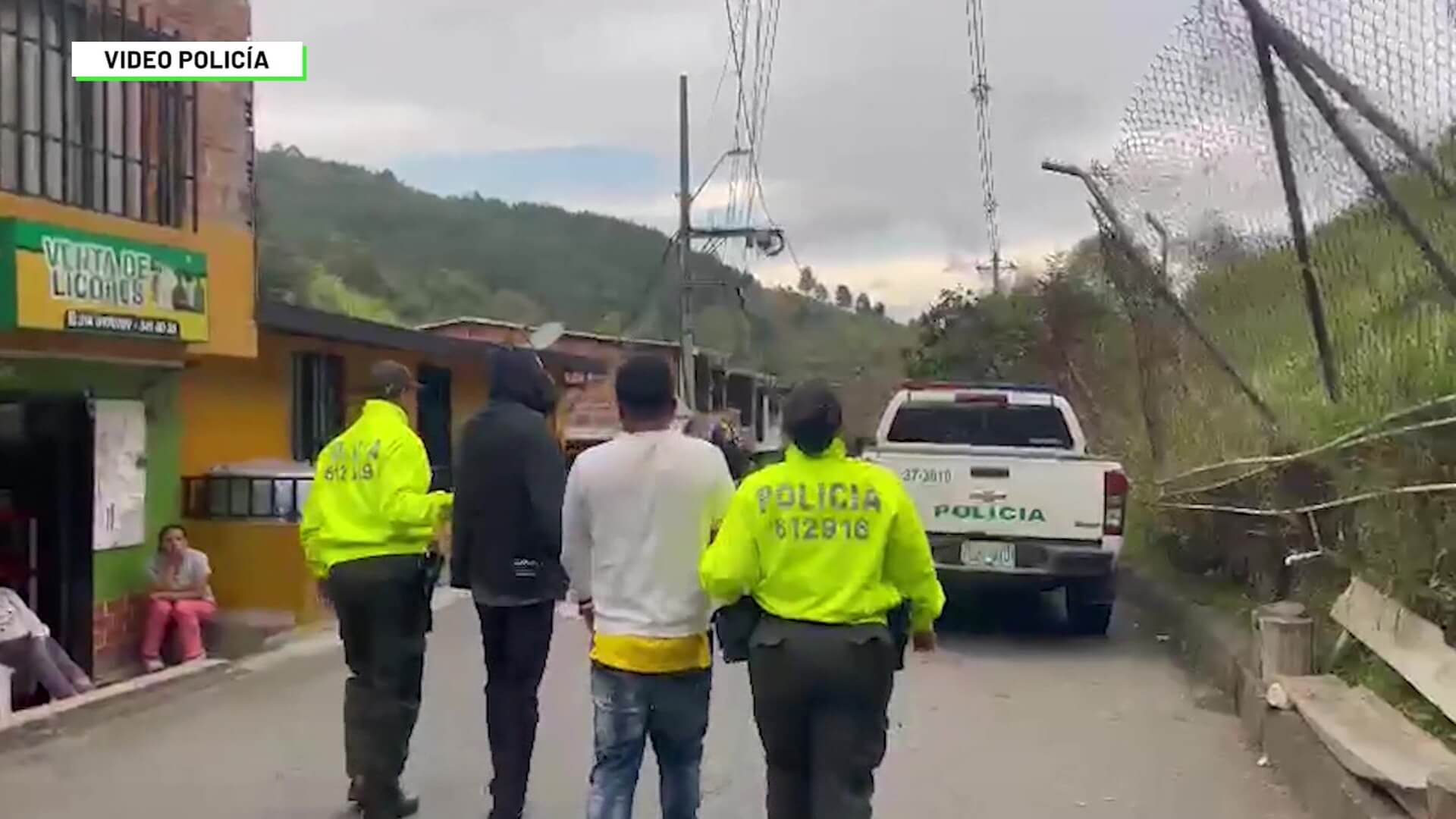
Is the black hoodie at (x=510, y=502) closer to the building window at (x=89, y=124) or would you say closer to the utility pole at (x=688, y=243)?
the building window at (x=89, y=124)

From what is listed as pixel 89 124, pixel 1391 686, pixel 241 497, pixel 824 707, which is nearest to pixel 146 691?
pixel 241 497

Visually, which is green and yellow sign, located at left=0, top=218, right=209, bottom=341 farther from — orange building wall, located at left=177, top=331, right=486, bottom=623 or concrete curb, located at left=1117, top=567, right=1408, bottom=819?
concrete curb, located at left=1117, top=567, right=1408, bottom=819


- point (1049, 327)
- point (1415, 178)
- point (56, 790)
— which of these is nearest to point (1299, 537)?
point (1415, 178)

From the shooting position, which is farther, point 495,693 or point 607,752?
point 495,693

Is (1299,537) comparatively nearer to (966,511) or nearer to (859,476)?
(966,511)

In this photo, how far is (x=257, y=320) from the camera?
13195mm

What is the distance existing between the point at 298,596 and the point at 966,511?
500 cm

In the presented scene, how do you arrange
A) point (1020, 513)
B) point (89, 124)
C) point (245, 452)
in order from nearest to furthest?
point (89, 124) → point (1020, 513) → point (245, 452)

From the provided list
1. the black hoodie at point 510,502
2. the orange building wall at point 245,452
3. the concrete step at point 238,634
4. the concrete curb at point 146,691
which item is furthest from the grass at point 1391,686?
the concrete step at point 238,634

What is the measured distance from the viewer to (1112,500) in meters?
12.3

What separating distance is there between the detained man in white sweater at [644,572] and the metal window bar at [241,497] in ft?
26.3

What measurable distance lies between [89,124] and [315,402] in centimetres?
510

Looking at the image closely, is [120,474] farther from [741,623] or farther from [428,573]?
[741,623]

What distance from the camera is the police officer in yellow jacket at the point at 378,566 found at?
21.9ft
